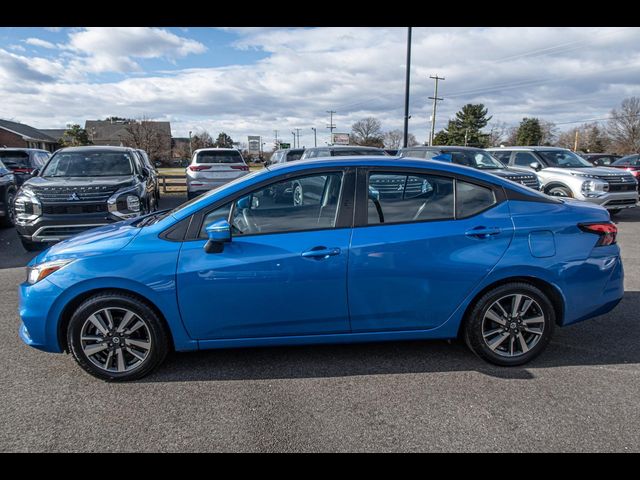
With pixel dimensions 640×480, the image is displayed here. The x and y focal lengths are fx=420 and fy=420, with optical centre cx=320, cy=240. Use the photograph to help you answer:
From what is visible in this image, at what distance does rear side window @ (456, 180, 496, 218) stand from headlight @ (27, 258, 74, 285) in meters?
2.98

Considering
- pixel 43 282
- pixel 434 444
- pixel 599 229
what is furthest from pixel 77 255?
pixel 599 229

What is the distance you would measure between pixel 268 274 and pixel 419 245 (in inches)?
45.1

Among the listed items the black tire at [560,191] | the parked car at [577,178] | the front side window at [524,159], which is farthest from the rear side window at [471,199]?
the front side window at [524,159]

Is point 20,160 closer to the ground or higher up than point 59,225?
higher up

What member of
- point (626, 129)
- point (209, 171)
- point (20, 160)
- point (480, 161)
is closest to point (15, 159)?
point (20, 160)

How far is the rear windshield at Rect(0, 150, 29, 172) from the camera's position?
42.8 ft

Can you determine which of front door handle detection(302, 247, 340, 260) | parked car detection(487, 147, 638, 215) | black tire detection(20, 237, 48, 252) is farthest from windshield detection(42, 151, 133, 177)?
parked car detection(487, 147, 638, 215)

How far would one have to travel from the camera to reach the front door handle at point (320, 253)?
3059mm

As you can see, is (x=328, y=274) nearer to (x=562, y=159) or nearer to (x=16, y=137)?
(x=562, y=159)

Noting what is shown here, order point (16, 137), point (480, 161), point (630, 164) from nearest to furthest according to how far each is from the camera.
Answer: point (480, 161)
point (630, 164)
point (16, 137)

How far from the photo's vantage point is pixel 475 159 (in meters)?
10.9

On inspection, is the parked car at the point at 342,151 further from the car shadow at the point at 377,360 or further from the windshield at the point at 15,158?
the windshield at the point at 15,158

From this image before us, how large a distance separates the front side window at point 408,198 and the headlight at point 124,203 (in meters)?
5.06

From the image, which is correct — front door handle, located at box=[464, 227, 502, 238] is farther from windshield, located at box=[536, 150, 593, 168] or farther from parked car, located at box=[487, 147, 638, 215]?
windshield, located at box=[536, 150, 593, 168]
